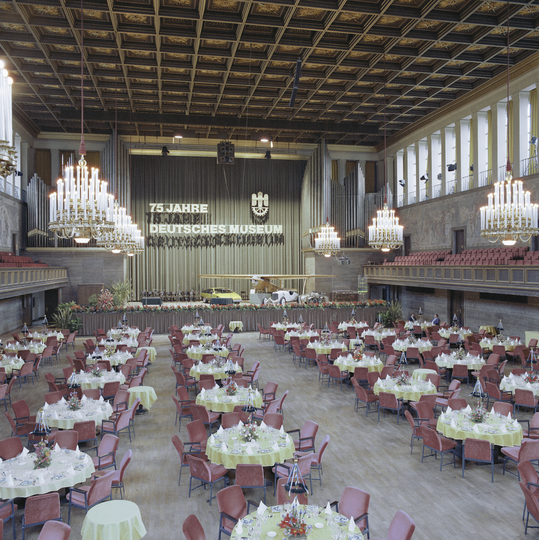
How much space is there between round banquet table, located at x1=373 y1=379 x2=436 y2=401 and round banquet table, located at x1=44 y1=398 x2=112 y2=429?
5008 millimetres

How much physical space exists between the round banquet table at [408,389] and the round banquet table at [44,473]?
18.2 ft

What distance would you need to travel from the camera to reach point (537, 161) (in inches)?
631

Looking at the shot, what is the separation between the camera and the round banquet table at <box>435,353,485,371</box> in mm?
11258

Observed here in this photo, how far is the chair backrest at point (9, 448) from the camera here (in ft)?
19.5

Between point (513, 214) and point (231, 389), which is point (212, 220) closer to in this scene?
→ point (513, 214)

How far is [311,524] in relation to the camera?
4277 mm

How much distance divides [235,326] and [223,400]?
39.3 feet

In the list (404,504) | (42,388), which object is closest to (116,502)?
(404,504)

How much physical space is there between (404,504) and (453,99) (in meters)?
19.1

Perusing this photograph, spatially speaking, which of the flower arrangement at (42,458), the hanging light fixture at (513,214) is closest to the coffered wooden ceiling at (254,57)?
the hanging light fixture at (513,214)

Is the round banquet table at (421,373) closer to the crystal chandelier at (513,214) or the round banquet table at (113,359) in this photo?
the crystal chandelier at (513,214)

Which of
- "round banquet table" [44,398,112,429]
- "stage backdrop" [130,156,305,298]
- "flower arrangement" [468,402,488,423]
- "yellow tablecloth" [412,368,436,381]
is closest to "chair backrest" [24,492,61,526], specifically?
"round banquet table" [44,398,112,429]

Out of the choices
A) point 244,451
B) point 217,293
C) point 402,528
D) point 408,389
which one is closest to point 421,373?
point 408,389

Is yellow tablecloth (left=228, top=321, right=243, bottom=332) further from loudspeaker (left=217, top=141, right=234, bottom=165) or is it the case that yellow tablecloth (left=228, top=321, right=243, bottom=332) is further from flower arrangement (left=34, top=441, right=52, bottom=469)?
flower arrangement (left=34, top=441, right=52, bottom=469)
